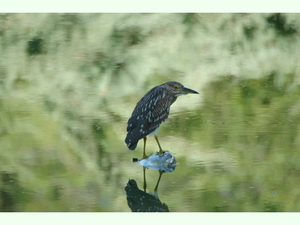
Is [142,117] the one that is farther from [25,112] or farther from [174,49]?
[174,49]

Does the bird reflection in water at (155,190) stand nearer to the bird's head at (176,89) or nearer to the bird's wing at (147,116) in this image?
the bird's wing at (147,116)

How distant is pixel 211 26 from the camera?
17438mm

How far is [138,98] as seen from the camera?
476 inches

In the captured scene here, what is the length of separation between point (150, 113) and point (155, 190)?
140 cm

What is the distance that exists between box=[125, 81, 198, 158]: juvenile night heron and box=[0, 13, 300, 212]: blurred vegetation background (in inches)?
22.4

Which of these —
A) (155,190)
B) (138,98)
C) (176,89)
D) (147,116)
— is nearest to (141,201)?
(155,190)

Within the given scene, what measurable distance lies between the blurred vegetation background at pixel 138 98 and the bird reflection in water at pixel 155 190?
123 millimetres

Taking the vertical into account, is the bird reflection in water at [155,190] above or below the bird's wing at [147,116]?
below

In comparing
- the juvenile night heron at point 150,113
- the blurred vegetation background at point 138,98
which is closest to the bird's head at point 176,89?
the juvenile night heron at point 150,113

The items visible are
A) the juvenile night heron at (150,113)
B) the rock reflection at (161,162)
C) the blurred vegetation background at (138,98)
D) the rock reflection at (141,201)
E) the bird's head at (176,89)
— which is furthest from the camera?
the bird's head at (176,89)

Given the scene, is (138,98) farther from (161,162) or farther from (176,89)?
(161,162)

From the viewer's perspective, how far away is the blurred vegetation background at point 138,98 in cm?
792

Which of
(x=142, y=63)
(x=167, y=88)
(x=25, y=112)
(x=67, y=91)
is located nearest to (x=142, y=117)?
(x=167, y=88)

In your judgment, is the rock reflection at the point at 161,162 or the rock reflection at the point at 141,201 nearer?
the rock reflection at the point at 141,201
